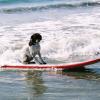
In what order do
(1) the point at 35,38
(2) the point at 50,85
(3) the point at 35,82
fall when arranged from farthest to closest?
(1) the point at 35,38 < (3) the point at 35,82 < (2) the point at 50,85

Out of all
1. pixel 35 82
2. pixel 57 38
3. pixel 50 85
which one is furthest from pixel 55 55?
pixel 50 85

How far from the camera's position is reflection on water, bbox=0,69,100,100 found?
7160 millimetres

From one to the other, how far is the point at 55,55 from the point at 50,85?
14.2 feet

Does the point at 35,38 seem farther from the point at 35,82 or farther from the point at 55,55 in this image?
the point at 55,55

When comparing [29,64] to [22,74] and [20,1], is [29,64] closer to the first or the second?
[22,74]

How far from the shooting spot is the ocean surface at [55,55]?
7.43 meters

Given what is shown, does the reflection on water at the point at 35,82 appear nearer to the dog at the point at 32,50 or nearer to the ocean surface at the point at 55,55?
the ocean surface at the point at 55,55

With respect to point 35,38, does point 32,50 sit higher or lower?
lower

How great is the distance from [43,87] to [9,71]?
86.1 inches

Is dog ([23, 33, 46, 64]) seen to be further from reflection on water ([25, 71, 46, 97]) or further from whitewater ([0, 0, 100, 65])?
whitewater ([0, 0, 100, 65])

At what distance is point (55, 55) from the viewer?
1236 cm

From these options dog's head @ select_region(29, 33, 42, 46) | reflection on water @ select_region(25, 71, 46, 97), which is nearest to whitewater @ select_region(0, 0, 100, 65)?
dog's head @ select_region(29, 33, 42, 46)

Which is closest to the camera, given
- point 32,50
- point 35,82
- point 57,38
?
point 35,82

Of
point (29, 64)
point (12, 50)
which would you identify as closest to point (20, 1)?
point (12, 50)
